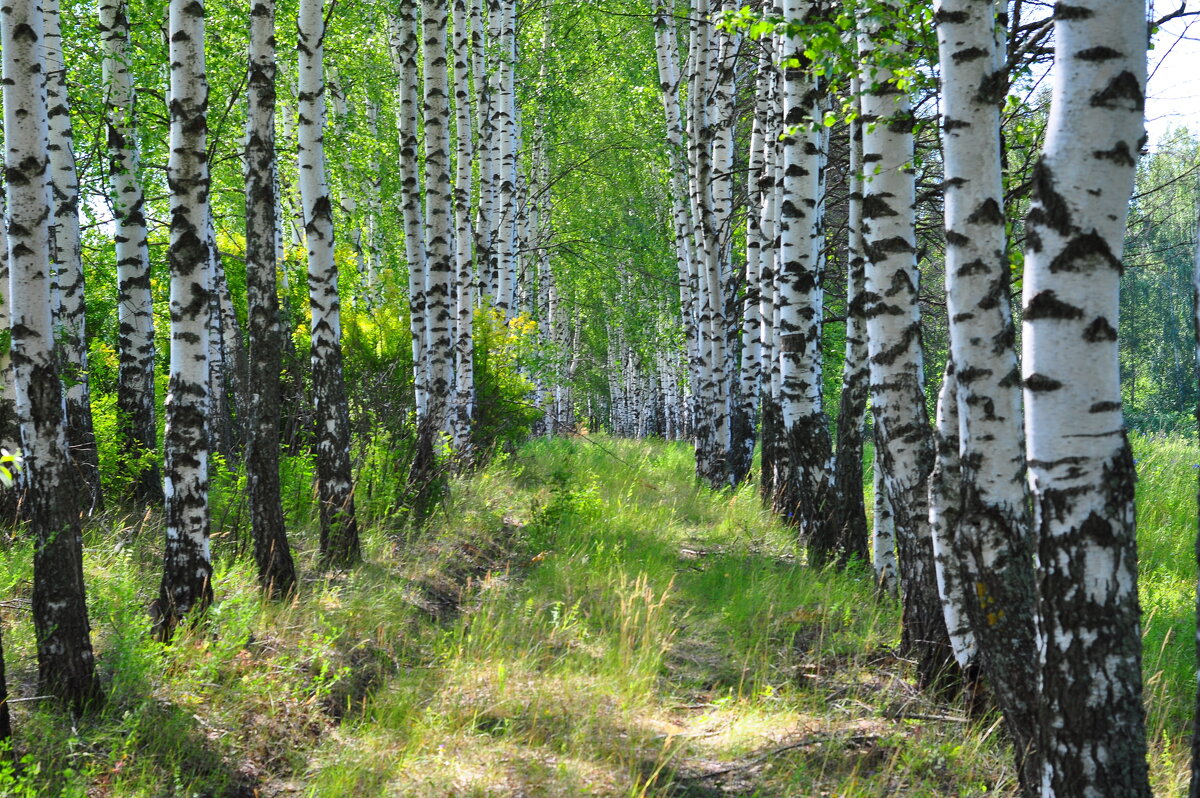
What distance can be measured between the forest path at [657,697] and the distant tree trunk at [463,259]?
10.5 feet

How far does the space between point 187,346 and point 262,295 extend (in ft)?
3.63

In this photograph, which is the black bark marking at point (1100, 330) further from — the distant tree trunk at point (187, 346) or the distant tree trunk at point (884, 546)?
the distant tree trunk at point (187, 346)

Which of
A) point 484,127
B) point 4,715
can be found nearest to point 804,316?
point 4,715

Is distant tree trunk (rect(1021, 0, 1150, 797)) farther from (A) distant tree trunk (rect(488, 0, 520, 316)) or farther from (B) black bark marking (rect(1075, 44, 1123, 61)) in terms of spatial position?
(A) distant tree trunk (rect(488, 0, 520, 316))

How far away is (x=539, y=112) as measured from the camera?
18.1 m

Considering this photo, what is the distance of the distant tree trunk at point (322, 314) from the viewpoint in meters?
6.78

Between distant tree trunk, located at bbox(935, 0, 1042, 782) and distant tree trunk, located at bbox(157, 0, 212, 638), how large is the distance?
395cm

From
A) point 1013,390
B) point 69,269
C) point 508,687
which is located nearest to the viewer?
point 1013,390

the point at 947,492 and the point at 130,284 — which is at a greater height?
the point at 130,284

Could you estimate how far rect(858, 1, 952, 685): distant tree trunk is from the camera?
16.5 ft

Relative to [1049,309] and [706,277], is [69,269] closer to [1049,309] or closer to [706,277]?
[1049,309]

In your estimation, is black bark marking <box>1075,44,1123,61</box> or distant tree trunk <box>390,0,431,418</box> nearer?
black bark marking <box>1075,44,1123,61</box>

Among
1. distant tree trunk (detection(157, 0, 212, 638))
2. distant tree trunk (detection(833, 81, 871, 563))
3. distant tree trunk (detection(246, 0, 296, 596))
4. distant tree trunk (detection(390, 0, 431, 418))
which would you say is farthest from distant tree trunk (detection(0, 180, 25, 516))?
distant tree trunk (detection(833, 81, 871, 563))

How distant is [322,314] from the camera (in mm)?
A: 6902
